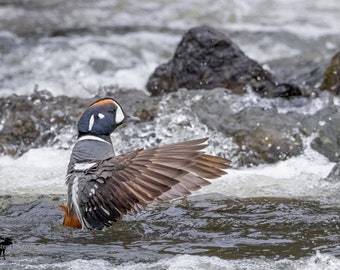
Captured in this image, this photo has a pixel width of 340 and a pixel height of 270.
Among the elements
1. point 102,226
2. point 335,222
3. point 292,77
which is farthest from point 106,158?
point 292,77

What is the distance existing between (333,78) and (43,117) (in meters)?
3.01

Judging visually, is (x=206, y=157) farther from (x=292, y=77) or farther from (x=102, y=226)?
(x=292, y=77)

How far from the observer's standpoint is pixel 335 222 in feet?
22.8

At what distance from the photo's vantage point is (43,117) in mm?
9828

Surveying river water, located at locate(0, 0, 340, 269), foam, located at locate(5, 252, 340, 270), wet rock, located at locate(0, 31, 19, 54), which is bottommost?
foam, located at locate(5, 252, 340, 270)

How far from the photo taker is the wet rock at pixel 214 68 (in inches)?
401

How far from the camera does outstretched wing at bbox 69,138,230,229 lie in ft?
20.0

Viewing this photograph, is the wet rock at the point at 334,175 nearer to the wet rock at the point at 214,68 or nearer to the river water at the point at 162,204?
the river water at the point at 162,204

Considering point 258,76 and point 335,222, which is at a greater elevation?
point 258,76

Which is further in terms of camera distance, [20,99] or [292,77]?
[292,77]

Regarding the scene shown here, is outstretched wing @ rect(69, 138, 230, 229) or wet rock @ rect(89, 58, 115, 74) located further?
wet rock @ rect(89, 58, 115, 74)

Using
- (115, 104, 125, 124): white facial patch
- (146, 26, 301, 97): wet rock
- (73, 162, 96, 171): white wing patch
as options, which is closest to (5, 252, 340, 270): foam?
(73, 162, 96, 171): white wing patch

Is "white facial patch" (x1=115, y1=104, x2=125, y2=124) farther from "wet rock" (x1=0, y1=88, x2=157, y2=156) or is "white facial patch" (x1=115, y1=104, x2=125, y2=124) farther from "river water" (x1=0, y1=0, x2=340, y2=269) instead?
"wet rock" (x1=0, y1=88, x2=157, y2=156)

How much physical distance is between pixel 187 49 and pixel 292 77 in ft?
4.65
